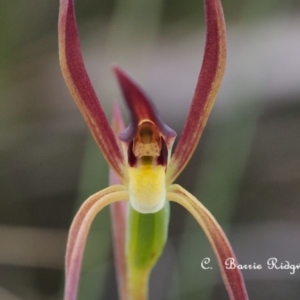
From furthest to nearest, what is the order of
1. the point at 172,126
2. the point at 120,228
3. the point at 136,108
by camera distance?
the point at 172,126
the point at 120,228
the point at 136,108

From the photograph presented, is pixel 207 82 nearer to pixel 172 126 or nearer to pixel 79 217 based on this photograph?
pixel 79 217

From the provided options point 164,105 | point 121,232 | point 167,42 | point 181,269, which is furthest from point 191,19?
point 121,232

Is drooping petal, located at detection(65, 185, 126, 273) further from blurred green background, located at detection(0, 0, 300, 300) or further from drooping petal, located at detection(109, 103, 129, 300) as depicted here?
blurred green background, located at detection(0, 0, 300, 300)

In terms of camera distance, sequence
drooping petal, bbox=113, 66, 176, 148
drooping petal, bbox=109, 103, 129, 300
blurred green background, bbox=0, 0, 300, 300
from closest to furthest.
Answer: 1. drooping petal, bbox=113, 66, 176, 148
2. drooping petal, bbox=109, 103, 129, 300
3. blurred green background, bbox=0, 0, 300, 300

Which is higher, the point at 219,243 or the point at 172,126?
the point at 172,126

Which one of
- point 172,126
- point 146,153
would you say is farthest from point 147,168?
point 172,126

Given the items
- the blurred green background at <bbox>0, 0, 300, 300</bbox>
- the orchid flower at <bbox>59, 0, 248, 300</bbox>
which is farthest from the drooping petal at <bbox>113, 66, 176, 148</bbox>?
the blurred green background at <bbox>0, 0, 300, 300</bbox>
